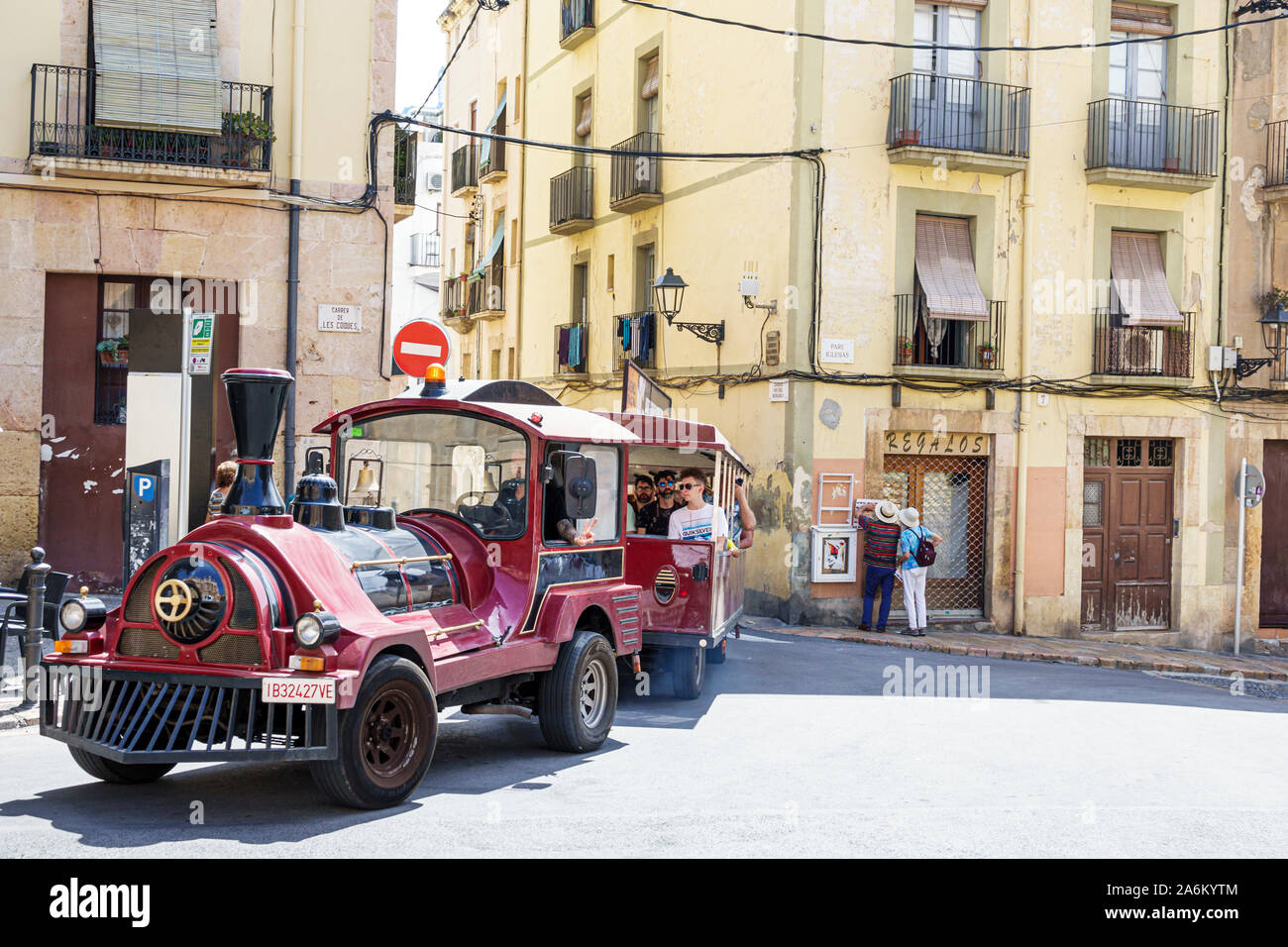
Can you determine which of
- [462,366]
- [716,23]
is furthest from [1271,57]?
[462,366]

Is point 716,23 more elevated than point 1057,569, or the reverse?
point 716,23

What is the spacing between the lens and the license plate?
242 inches

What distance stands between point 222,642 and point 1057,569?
1628cm

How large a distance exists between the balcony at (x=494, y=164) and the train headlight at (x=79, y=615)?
81.2 feet

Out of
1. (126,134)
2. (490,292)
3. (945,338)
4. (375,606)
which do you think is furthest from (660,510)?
(490,292)

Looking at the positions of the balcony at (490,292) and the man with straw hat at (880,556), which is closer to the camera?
the man with straw hat at (880,556)

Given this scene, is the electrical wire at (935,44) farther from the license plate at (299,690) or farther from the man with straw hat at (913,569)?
the license plate at (299,690)

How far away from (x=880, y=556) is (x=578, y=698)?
10.5 m

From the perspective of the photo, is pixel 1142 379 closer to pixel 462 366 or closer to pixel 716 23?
pixel 716 23

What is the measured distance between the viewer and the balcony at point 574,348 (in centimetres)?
2630

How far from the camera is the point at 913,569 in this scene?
18422mm

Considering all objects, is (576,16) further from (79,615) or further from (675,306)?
(79,615)

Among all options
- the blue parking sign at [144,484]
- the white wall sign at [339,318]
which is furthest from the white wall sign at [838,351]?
the blue parking sign at [144,484]
